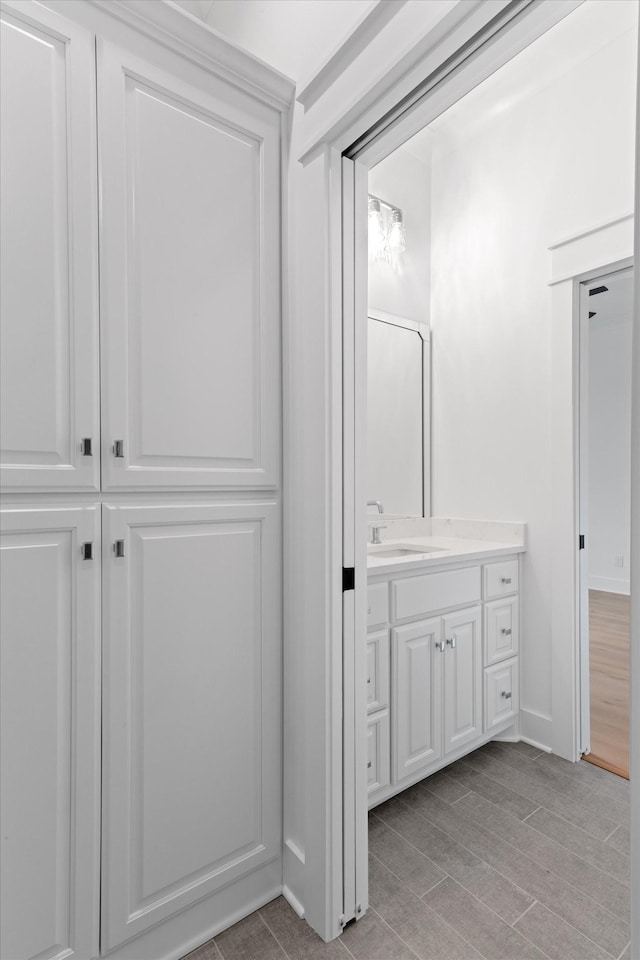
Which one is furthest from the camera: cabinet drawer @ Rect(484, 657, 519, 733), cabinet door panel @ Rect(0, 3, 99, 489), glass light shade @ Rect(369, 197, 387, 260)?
glass light shade @ Rect(369, 197, 387, 260)

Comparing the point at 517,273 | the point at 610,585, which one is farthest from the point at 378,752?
the point at 610,585

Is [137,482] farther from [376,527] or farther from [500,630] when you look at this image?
[500,630]

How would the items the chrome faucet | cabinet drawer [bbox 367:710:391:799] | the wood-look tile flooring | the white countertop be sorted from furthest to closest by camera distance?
the chrome faucet → the white countertop → cabinet drawer [bbox 367:710:391:799] → the wood-look tile flooring

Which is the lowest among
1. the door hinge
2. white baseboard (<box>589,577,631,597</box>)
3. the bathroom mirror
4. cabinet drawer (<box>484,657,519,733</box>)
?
white baseboard (<box>589,577,631,597</box>)

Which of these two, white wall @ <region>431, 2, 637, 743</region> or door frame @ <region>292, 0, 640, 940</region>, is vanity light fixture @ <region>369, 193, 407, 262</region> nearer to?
white wall @ <region>431, 2, 637, 743</region>

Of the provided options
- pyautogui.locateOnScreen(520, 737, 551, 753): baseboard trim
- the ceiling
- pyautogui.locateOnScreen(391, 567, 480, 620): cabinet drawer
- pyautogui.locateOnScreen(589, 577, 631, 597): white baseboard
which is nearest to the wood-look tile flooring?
pyautogui.locateOnScreen(520, 737, 551, 753): baseboard trim

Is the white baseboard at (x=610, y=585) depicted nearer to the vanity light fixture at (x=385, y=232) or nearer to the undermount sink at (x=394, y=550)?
the undermount sink at (x=394, y=550)

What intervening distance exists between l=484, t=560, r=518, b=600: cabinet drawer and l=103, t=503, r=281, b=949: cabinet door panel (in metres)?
1.14

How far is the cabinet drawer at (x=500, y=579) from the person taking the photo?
2.22 meters

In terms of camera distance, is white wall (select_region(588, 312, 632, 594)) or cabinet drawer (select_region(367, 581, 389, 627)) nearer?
cabinet drawer (select_region(367, 581, 389, 627))

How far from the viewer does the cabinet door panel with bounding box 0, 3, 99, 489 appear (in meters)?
1.03

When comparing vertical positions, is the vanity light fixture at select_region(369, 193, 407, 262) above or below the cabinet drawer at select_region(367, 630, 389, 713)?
above

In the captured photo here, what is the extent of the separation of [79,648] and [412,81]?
1.40 m

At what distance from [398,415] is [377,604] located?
117 cm
